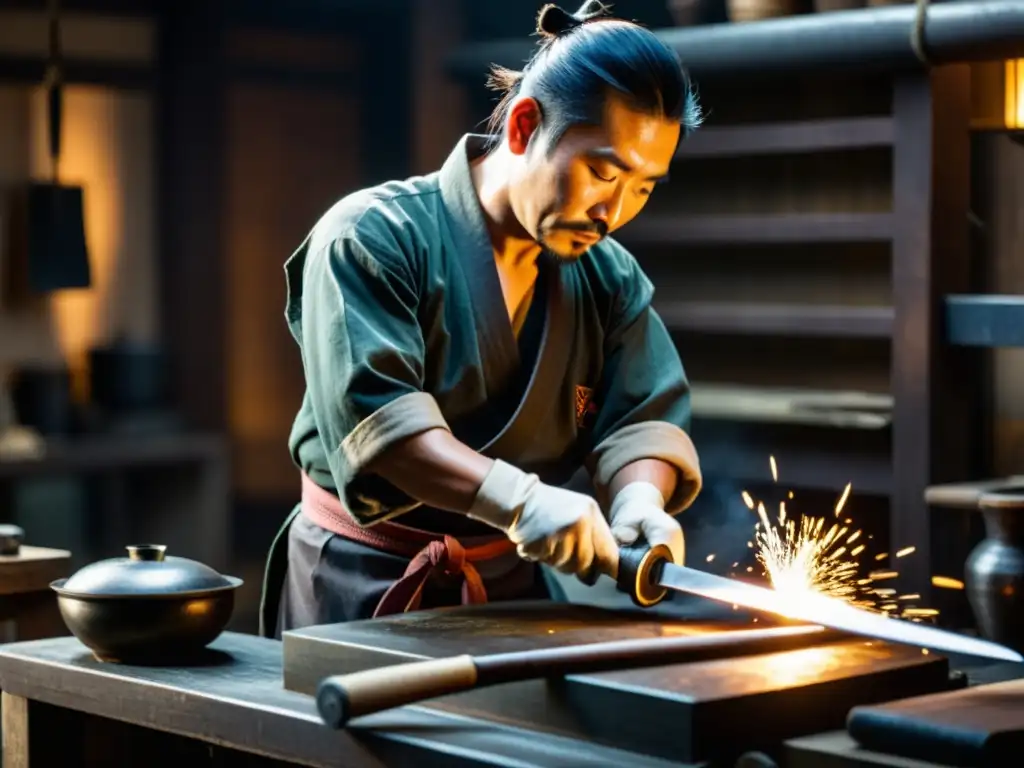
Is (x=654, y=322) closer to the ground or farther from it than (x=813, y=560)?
farther from it

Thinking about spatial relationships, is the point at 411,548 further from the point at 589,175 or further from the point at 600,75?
the point at 600,75

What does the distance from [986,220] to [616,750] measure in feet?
11.4

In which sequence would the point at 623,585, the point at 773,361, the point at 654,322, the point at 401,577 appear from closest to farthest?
the point at 623,585 < the point at 401,577 < the point at 654,322 < the point at 773,361

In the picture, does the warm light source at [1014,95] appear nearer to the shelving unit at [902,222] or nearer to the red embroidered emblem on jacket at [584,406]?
the shelving unit at [902,222]

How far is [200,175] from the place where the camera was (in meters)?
7.15

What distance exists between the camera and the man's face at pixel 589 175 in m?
2.94

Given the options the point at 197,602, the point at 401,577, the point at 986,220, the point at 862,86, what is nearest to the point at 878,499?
the point at 986,220

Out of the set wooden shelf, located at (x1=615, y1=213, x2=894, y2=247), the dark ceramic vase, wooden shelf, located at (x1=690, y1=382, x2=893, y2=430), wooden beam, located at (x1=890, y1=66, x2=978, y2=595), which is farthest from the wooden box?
wooden shelf, located at (x1=615, y1=213, x2=894, y2=247)

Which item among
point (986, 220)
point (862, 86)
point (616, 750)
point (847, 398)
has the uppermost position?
point (862, 86)

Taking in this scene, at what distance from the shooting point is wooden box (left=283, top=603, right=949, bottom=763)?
2.34m

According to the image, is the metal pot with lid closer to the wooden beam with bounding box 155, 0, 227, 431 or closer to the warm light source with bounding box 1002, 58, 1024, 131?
the warm light source with bounding box 1002, 58, 1024, 131

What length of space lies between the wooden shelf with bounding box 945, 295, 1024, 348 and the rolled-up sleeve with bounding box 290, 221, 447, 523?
2300 millimetres

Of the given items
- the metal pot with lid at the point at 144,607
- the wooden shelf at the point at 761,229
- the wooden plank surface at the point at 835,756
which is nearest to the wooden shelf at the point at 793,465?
the wooden shelf at the point at 761,229

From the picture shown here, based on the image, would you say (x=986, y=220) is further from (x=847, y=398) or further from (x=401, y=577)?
(x=401, y=577)
